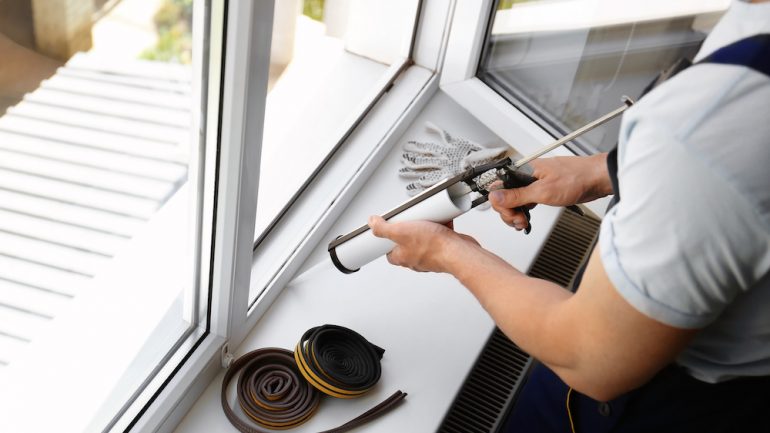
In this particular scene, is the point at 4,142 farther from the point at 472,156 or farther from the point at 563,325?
the point at 472,156

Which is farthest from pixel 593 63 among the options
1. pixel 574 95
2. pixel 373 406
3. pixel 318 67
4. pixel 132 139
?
pixel 132 139

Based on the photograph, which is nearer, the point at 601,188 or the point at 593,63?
the point at 601,188

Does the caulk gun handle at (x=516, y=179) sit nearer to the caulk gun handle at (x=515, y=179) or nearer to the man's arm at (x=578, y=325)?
the caulk gun handle at (x=515, y=179)

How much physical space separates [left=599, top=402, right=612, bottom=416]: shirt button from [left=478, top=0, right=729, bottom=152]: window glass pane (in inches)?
29.8

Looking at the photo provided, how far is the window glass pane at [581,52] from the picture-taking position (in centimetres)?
149

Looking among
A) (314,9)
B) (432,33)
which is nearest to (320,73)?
(314,9)

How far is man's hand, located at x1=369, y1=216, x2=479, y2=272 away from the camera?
3.19ft

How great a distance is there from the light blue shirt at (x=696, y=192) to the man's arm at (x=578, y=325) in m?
0.02

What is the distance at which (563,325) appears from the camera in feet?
2.45

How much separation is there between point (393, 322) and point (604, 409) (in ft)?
1.53

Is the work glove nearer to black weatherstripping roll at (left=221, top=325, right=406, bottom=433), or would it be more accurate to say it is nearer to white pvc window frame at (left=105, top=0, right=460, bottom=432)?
white pvc window frame at (left=105, top=0, right=460, bottom=432)

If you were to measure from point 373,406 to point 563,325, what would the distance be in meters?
0.54

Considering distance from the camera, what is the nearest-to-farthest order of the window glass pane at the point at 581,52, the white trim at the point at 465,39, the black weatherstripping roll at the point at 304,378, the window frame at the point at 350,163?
the black weatherstripping roll at the point at 304,378 < the window frame at the point at 350,163 < the window glass pane at the point at 581,52 < the white trim at the point at 465,39

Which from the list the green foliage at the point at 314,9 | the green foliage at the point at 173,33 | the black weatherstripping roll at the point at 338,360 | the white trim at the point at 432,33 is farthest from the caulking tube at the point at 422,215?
the green foliage at the point at 314,9
